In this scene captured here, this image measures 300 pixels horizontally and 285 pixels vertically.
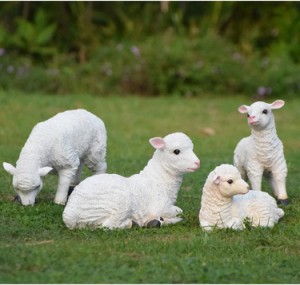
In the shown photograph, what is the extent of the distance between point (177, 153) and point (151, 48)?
11.3 metres

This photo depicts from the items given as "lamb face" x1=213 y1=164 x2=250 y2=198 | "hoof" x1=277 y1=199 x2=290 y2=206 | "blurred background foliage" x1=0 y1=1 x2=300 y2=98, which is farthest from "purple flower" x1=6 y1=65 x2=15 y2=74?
"lamb face" x1=213 y1=164 x2=250 y2=198

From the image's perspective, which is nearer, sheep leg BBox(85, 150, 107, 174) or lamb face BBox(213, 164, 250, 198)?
lamb face BBox(213, 164, 250, 198)

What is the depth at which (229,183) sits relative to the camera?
7.78 meters

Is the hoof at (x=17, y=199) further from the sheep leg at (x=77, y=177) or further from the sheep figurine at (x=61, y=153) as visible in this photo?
the sheep leg at (x=77, y=177)

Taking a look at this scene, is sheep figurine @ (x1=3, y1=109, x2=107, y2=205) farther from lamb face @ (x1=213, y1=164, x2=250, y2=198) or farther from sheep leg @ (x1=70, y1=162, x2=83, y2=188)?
lamb face @ (x1=213, y1=164, x2=250, y2=198)

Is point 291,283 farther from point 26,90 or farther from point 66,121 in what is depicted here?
point 26,90

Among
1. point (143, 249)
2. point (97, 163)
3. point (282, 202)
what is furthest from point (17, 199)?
point (282, 202)

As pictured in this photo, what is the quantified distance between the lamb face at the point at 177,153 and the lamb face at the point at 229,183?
448 mm

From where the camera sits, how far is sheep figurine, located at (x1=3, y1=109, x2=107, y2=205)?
28.0 ft

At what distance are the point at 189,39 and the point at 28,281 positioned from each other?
587 inches

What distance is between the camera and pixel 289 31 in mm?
21797

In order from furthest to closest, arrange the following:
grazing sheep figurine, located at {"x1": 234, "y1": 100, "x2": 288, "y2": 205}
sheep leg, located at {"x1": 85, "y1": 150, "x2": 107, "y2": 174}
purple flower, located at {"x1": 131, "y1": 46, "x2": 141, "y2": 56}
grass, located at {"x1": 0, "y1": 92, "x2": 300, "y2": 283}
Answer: purple flower, located at {"x1": 131, "y1": 46, "x2": 141, "y2": 56} < sheep leg, located at {"x1": 85, "y1": 150, "x2": 107, "y2": 174} < grazing sheep figurine, located at {"x1": 234, "y1": 100, "x2": 288, "y2": 205} < grass, located at {"x1": 0, "y1": 92, "x2": 300, "y2": 283}

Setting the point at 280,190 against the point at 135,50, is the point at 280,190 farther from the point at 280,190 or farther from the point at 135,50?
the point at 135,50

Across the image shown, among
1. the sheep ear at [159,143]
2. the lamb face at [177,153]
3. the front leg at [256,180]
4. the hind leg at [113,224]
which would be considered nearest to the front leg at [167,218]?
the hind leg at [113,224]
